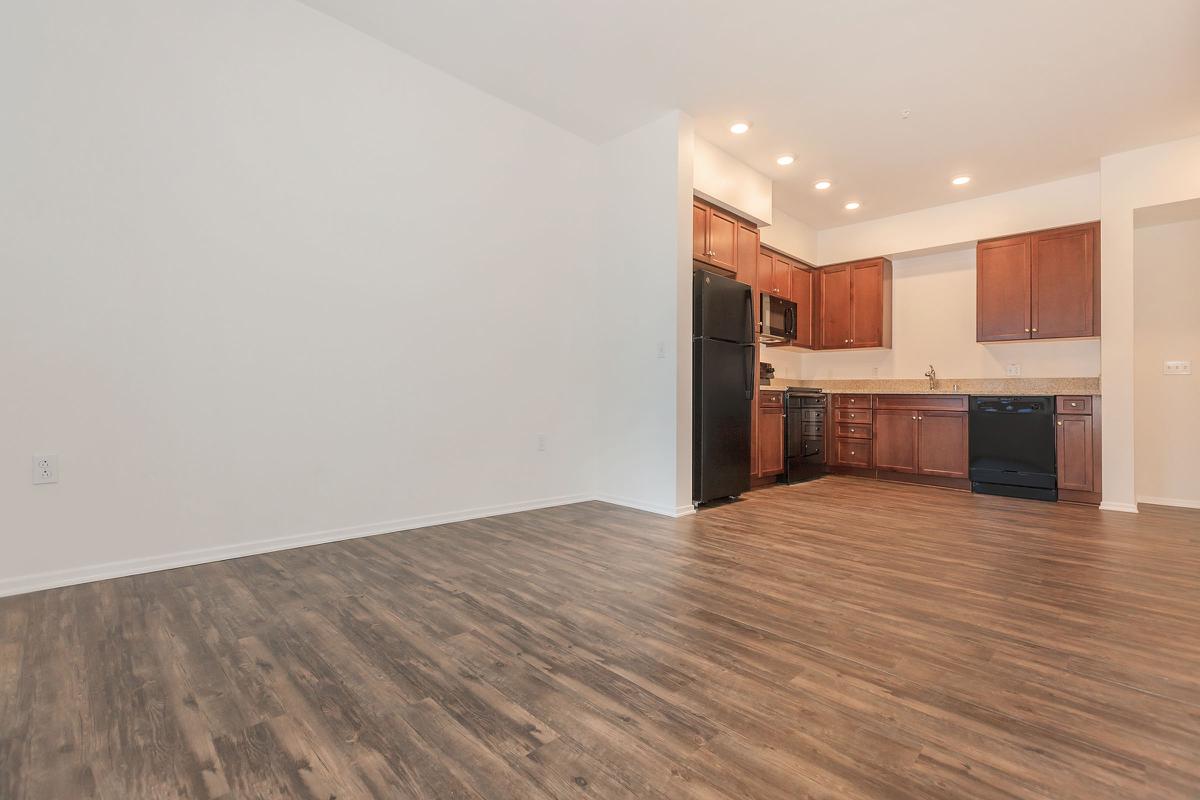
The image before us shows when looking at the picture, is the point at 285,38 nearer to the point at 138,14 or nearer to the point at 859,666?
the point at 138,14

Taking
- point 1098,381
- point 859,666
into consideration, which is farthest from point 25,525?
point 1098,381

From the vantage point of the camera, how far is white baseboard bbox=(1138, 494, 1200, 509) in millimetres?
4449

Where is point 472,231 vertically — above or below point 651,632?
above

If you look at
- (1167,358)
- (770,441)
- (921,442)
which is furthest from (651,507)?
(1167,358)

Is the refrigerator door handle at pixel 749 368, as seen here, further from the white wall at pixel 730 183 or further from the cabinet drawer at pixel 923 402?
the cabinet drawer at pixel 923 402

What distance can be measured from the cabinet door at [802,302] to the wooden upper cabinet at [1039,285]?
158cm

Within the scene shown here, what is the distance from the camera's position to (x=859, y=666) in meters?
1.70

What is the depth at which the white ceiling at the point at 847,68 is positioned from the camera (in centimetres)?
289

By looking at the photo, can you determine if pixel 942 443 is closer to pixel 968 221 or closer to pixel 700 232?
pixel 968 221

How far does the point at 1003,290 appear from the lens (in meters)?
5.10

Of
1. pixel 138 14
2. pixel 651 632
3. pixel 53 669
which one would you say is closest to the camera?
pixel 53 669

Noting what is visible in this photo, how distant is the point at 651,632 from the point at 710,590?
0.52 metres

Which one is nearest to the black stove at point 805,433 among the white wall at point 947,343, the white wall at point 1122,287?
the white wall at point 947,343

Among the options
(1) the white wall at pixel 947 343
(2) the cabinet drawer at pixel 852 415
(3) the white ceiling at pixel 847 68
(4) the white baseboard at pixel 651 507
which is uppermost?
(3) the white ceiling at pixel 847 68
